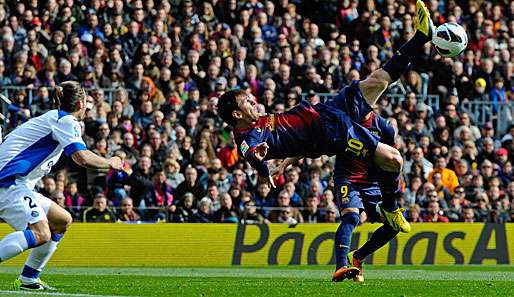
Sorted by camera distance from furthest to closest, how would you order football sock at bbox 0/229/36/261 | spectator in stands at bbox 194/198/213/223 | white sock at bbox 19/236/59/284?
spectator in stands at bbox 194/198/213/223 → white sock at bbox 19/236/59/284 → football sock at bbox 0/229/36/261

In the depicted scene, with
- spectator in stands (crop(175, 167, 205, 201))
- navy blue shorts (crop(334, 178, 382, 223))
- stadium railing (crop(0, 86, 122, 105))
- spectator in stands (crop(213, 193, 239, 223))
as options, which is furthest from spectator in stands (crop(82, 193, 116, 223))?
navy blue shorts (crop(334, 178, 382, 223))

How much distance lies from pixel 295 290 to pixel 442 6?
18.9 meters

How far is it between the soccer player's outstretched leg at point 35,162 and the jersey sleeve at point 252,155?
1.92m

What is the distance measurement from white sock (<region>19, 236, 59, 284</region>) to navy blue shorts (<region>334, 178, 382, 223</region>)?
376 cm

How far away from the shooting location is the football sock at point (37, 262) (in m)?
12.0

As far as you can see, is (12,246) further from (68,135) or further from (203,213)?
(203,213)

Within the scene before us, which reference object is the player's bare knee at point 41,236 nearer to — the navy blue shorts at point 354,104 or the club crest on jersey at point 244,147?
the club crest on jersey at point 244,147

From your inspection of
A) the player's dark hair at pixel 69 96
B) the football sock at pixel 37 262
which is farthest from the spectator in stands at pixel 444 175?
the player's dark hair at pixel 69 96

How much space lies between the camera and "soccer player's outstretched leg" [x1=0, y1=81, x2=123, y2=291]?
36.9ft

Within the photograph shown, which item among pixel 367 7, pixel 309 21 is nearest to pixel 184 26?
pixel 309 21

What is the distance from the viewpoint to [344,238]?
13531mm

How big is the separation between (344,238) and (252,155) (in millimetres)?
1780

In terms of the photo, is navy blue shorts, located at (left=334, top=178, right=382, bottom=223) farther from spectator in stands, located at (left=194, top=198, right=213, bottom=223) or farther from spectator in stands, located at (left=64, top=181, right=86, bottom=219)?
spectator in stands, located at (left=64, top=181, right=86, bottom=219)

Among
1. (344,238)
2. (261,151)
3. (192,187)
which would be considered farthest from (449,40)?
(192,187)
